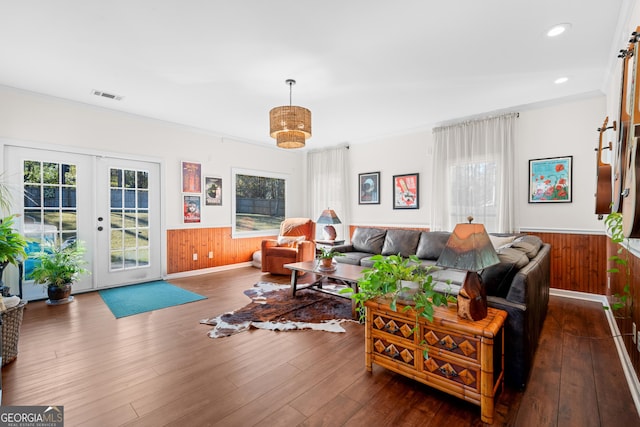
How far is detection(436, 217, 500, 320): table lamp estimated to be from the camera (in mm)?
1640

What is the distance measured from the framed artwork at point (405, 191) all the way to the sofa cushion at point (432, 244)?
98 cm

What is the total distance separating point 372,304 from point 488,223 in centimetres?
332

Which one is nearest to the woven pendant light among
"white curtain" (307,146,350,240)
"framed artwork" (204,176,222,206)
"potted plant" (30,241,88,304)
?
"framed artwork" (204,176,222,206)

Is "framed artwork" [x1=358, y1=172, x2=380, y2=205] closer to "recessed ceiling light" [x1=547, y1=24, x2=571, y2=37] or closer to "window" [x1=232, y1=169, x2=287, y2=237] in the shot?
"window" [x1=232, y1=169, x2=287, y2=237]

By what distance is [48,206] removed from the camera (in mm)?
3875

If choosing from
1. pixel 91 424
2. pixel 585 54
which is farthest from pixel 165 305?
pixel 585 54

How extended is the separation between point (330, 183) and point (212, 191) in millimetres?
2511

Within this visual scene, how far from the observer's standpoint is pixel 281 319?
3.03 m

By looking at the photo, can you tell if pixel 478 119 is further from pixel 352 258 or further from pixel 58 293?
pixel 58 293

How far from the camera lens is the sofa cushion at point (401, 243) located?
4.54m

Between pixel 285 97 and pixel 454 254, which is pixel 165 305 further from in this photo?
pixel 454 254

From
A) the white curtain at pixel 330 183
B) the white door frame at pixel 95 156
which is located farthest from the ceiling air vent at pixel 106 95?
the white curtain at pixel 330 183

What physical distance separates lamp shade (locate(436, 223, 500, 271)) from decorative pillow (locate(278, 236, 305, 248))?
12.3ft

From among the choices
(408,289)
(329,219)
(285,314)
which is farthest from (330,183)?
(408,289)
